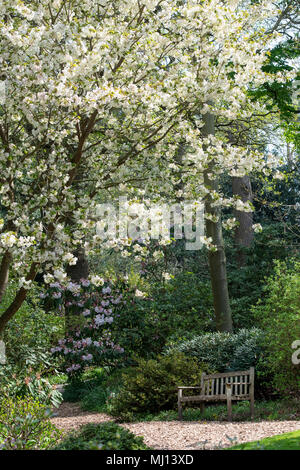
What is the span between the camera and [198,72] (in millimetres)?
6281

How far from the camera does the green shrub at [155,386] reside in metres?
8.31

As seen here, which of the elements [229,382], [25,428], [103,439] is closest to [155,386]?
[229,382]

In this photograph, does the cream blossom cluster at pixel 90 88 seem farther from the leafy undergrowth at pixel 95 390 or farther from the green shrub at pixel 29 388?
the leafy undergrowth at pixel 95 390

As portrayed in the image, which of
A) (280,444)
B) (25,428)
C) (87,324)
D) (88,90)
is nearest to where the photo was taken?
(280,444)

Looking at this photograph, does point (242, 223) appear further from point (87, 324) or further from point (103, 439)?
point (103, 439)

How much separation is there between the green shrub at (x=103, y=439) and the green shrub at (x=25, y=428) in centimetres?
48

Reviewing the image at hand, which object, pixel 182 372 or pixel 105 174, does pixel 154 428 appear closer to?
pixel 182 372

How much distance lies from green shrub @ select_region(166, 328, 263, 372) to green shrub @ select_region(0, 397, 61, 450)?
373 centimetres

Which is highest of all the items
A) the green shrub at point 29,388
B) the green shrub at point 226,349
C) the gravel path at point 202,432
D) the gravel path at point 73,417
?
the green shrub at point 226,349

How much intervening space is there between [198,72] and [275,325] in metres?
3.92

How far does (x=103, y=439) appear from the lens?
4.54 meters

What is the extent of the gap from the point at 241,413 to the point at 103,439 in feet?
12.1

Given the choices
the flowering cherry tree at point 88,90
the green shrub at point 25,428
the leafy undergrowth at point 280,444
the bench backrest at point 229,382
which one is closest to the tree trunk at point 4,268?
the flowering cherry tree at point 88,90
